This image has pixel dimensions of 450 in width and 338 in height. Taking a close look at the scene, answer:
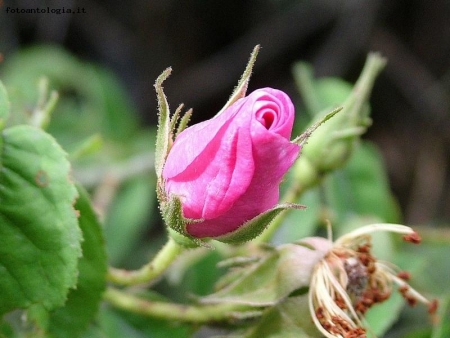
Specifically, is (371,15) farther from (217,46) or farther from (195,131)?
(195,131)

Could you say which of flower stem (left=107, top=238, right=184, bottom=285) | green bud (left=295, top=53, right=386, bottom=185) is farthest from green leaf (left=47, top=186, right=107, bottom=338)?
green bud (left=295, top=53, right=386, bottom=185)

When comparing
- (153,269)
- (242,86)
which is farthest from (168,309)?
(242,86)

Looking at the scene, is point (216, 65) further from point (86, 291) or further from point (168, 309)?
point (86, 291)

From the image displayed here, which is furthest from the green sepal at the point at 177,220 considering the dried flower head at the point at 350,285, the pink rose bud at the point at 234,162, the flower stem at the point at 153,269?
the dried flower head at the point at 350,285

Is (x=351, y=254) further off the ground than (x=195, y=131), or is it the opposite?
(x=195, y=131)

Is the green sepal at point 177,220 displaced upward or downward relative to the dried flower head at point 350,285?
upward

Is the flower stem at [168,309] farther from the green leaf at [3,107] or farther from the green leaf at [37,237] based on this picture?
the green leaf at [3,107]

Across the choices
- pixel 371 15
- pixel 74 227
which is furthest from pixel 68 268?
pixel 371 15

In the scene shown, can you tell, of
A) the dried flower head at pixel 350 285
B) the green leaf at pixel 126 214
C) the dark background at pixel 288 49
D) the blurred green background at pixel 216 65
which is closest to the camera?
the dried flower head at pixel 350 285
